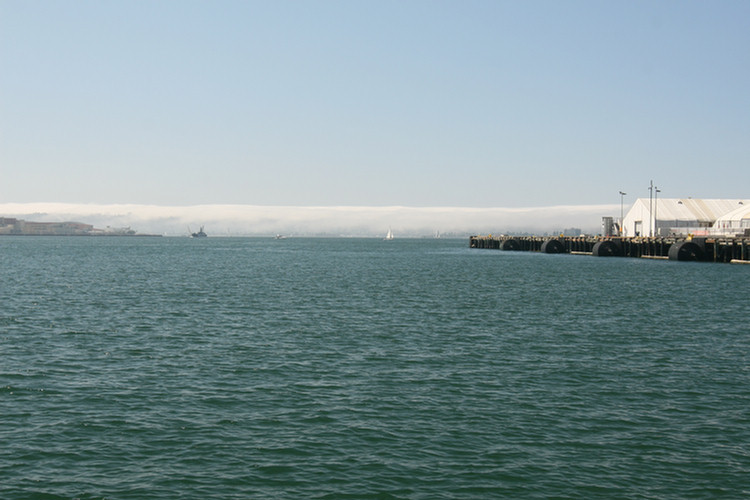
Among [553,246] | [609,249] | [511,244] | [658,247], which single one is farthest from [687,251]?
[511,244]

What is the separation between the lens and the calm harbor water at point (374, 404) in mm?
13422

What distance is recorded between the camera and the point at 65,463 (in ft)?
46.4

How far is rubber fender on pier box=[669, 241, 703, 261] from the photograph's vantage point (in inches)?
3791

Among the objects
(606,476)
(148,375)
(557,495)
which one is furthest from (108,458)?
(606,476)

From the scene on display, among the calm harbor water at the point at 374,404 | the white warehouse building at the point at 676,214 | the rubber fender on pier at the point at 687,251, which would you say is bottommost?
the calm harbor water at the point at 374,404

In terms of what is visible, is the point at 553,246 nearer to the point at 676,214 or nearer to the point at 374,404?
the point at 676,214

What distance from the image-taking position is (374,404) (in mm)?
18781

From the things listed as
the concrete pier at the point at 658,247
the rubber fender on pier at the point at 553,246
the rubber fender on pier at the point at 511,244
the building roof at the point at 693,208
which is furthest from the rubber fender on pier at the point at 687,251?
the rubber fender on pier at the point at 511,244

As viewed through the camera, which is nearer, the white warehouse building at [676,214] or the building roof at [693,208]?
the white warehouse building at [676,214]

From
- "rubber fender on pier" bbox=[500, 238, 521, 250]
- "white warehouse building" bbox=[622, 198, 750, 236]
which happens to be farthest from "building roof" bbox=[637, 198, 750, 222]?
"rubber fender on pier" bbox=[500, 238, 521, 250]

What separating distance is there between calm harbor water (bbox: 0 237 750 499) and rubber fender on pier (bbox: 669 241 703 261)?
6178cm

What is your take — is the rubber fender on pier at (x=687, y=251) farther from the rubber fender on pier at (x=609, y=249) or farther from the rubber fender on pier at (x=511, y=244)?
the rubber fender on pier at (x=511, y=244)

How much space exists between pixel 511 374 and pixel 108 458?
13.2m

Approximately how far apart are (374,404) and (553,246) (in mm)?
136239
